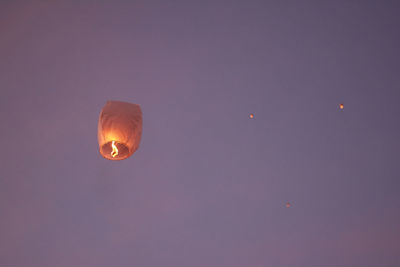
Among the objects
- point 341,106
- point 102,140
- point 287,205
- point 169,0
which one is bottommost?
point 102,140

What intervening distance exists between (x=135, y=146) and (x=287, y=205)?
3766mm

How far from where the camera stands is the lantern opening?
2.70m

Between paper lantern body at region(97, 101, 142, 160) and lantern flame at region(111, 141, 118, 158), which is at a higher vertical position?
paper lantern body at region(97, 101, 142, 160)

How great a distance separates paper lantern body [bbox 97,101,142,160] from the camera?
2.66m

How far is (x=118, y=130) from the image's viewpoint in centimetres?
266

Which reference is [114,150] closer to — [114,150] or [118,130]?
[114,150]

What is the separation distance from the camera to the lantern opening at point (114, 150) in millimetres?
2699

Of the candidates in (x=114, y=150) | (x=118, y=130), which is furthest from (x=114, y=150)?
(x=118, y=130)

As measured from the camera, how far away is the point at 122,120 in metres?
2.69

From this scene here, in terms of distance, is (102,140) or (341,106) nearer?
(102,140)

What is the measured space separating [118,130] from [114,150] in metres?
0.17

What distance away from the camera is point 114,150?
Answer: 2.72m

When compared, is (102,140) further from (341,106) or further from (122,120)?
(341,106)

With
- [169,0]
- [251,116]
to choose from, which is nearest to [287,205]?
[251,116]
